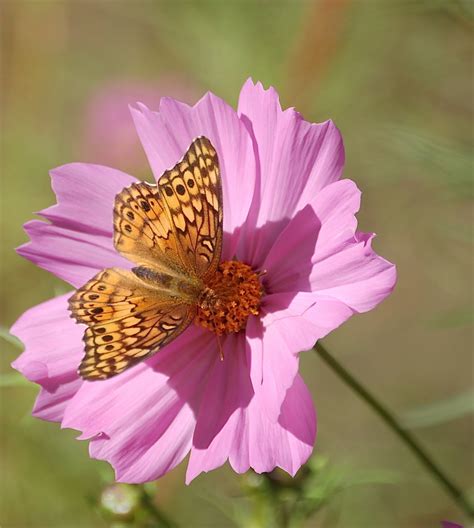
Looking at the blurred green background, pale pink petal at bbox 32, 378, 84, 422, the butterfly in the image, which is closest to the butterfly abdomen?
the butterfly

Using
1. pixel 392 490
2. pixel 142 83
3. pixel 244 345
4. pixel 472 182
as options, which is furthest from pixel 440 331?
pixel 244 345

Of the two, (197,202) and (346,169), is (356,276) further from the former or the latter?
(346,169)

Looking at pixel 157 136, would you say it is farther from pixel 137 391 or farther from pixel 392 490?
pixel 392 490

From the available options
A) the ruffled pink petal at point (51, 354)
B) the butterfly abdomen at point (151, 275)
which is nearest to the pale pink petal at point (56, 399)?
the ruffled pink petal at point (51, 354)

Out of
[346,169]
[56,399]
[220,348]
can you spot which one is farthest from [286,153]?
[346,169]

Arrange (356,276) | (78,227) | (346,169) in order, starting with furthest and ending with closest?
1. (346,169)
2. (78,227)
3. (356,276)

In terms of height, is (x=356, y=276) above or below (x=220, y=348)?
above
